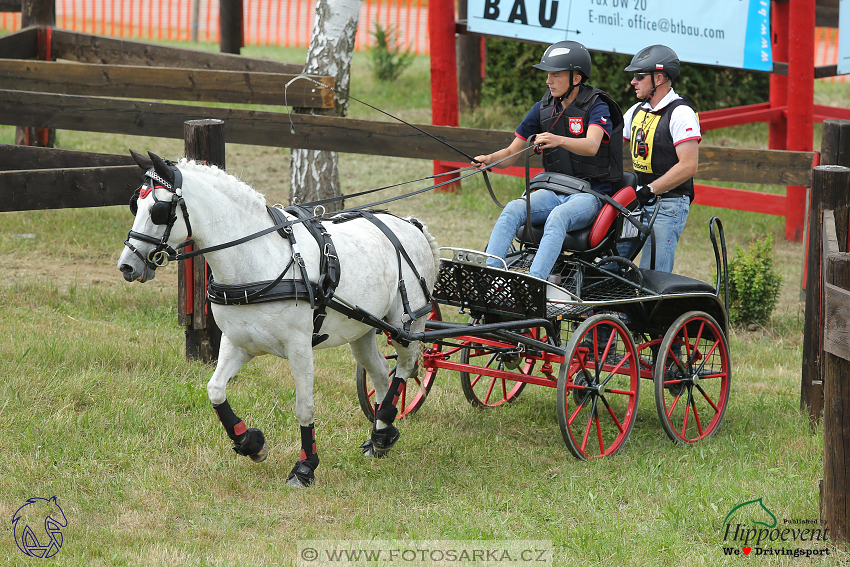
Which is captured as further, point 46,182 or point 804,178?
point 804,178

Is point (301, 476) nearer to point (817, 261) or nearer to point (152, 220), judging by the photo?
point (152, 220)

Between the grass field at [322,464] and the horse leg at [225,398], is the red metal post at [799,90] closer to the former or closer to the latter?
the grass field at [322,464]

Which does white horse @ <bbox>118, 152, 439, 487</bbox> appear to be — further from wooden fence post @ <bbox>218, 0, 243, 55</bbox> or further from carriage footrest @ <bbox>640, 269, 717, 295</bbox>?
wooden fence post @ <bbox>218, 0, 243, 55</bbox>

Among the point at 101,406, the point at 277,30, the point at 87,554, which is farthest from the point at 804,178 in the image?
the point at 277,30

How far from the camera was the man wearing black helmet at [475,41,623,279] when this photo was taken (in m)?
5.36

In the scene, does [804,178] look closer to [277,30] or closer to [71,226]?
[71,226]

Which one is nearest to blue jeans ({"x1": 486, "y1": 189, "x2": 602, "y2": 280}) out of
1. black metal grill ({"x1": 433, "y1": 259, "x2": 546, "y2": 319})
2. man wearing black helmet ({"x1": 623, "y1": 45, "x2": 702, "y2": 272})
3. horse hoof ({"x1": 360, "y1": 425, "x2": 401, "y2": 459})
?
black metal grill ({"x1": 433, "y1": 259, "x2": 546, "y2": 319})

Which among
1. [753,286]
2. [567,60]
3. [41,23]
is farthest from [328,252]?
[41,23]

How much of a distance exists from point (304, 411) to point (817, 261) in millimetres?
3536

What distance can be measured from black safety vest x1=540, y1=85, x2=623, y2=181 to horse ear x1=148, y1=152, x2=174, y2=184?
2.62m

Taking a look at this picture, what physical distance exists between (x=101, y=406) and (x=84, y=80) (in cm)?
454

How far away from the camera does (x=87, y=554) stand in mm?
3992

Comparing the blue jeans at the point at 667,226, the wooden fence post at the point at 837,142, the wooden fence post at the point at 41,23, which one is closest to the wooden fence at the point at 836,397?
the blue jeans at the point at 667,226

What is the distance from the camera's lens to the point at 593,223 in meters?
5.55
